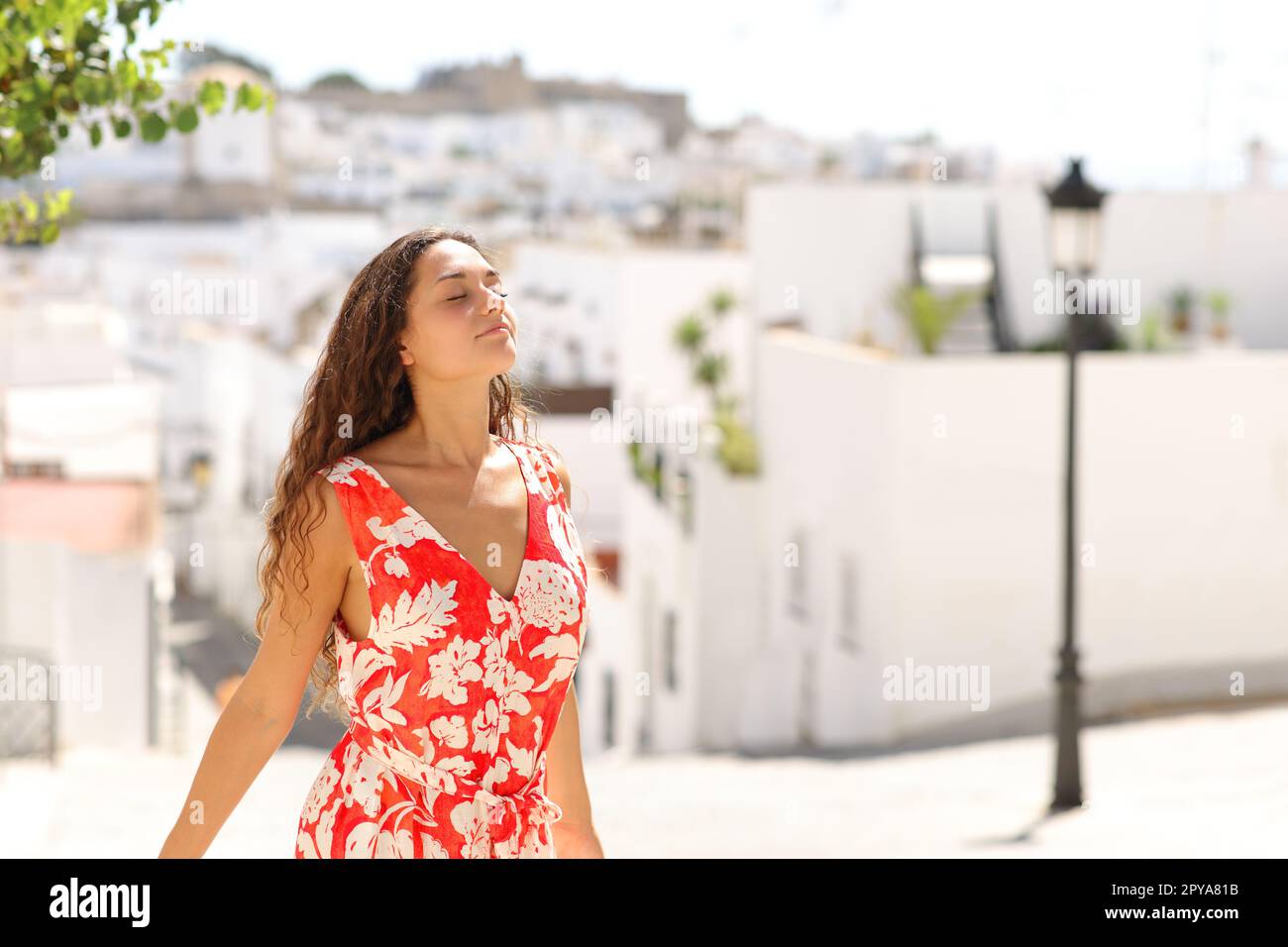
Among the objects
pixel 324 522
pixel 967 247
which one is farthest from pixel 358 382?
pixel 967 247

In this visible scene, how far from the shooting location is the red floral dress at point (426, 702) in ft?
7.41

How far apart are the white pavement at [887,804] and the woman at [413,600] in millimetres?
4207

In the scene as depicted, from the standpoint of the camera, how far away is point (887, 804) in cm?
994

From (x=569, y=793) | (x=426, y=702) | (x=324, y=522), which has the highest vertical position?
(x=324, y=522)

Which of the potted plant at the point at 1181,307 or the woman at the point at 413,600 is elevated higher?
the potted plant at the point at 1181,307

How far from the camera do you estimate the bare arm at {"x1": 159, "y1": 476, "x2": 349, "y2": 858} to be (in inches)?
87.4

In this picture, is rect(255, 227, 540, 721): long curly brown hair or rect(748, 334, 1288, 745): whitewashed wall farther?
rect(748, 334, 1288, 745): whitewashed wall

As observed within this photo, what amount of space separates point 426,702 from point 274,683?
204 mm

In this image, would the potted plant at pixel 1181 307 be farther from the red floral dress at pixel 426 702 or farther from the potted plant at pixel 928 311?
the red floral dress at pixel 426 702

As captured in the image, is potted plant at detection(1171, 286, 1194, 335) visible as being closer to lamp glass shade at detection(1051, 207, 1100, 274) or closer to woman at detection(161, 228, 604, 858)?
lamp glass shade at detection(1051, 207, 1100, 274)

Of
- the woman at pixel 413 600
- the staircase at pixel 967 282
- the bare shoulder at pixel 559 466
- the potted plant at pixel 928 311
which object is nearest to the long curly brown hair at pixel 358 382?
the woman at pixel 413 600

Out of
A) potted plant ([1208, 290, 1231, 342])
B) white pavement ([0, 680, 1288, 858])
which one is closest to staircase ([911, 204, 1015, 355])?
potted plant ([1208, 290, 1231, 342])

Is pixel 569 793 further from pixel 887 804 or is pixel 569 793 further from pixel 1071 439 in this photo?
pixel 887 804

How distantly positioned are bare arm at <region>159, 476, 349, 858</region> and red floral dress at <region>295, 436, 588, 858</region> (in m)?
0.05
